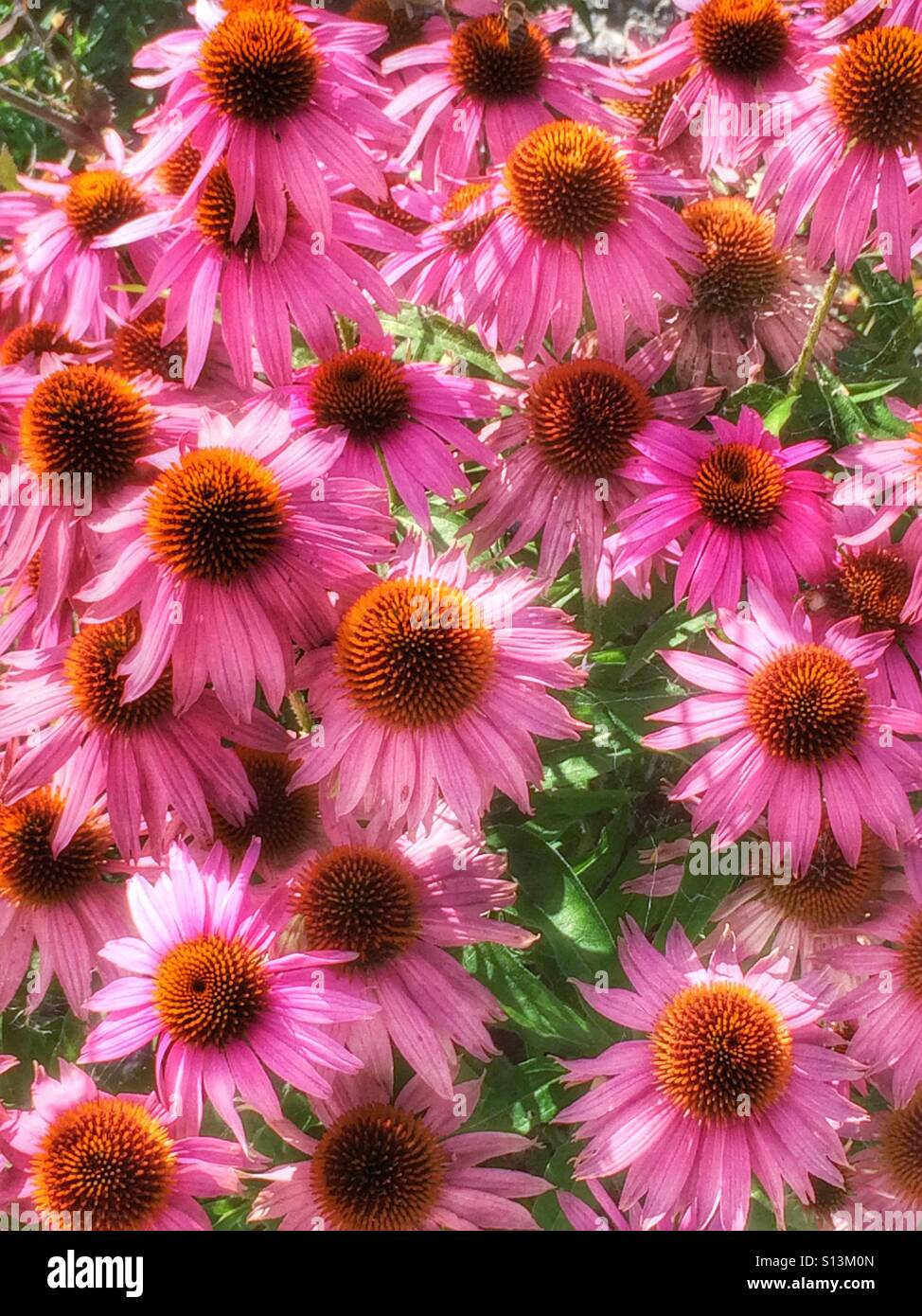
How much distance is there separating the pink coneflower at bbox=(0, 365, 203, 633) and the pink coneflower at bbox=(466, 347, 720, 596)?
0.87 feet

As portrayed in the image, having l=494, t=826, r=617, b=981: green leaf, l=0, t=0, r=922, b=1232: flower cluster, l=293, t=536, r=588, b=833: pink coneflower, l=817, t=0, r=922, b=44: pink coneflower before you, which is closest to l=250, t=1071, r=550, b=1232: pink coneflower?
l=0, t=0, r=922, b=1232: flower cluster

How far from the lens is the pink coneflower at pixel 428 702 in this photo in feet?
2.84

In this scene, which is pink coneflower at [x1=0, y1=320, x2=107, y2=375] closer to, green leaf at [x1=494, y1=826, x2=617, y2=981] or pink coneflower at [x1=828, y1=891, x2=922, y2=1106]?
green leaf at [x1=494, y1=826, x2=617, y2=981]

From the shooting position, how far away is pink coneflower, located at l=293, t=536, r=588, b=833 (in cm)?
87

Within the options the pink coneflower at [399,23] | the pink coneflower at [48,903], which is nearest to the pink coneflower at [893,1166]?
the pink coneflower at [48,903]

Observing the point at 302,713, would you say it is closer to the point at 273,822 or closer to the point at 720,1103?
the point at 273,822

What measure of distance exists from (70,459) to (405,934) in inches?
17.2

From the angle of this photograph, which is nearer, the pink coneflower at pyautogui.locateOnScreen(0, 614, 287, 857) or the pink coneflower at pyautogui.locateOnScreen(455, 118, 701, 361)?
the pink coneflower at pyautogui.locateOnScreen(0, 614, 287, 857)

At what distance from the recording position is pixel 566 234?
1.03 m

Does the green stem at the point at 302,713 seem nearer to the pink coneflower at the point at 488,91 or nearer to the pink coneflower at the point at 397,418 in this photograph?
the pink coneflower at the point at 397,418

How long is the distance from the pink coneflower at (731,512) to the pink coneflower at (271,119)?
32cm

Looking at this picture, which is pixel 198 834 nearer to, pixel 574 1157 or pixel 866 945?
pixel 574 1157

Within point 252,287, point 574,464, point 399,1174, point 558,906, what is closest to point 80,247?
point 252,287

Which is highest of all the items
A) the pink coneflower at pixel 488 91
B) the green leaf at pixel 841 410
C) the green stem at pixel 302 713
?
the pink coneflower at pixel 488 91
